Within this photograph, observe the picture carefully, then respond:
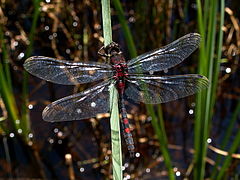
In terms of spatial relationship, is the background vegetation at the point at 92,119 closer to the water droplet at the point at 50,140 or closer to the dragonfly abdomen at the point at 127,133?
the water droplet at the point at 50,140

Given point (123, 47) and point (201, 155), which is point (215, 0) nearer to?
point (201, 155)

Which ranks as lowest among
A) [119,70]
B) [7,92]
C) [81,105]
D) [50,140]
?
[50,140]

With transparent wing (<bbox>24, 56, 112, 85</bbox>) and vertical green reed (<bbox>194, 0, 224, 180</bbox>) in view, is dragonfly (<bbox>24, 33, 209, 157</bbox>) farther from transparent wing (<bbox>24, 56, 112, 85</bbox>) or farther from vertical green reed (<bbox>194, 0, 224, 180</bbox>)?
vertical green reed (<bbox>194, 0, 224, 180</bbox>)

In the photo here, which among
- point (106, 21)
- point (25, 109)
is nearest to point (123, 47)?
point (25, 109)

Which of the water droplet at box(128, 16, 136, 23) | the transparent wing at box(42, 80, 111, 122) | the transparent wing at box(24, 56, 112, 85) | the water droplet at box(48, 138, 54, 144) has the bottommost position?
the water droplet at box(48, 138, 54, 144)

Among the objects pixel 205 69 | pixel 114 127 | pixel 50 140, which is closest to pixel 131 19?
pixel 50 140

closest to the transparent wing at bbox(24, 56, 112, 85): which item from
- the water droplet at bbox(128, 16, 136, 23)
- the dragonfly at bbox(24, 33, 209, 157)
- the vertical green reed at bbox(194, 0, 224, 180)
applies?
the dragonfly at bbox(24, 33, 209, 157)

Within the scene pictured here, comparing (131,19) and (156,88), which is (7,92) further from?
(131,19)
